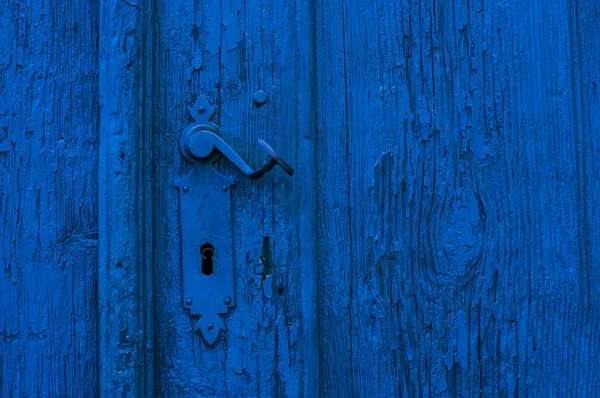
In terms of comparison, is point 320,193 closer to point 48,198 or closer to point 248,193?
point 248,193

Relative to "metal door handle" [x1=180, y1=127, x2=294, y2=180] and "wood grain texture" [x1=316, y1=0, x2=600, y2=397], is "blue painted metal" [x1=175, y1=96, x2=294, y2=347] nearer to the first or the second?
"metal door handle" [x1=180, y1=127, x2=294, y2=180]

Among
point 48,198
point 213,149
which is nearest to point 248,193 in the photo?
point 213,149

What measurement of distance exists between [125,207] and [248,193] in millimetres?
156

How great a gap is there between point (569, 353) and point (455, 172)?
0.94 ft

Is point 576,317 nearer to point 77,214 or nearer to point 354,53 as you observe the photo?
point 354,53

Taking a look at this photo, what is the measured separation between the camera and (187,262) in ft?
2.24

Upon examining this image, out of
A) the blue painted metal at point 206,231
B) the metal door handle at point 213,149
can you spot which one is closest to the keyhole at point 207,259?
the blue painted metal at point 206,231

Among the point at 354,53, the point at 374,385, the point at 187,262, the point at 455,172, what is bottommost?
the point at 374,385

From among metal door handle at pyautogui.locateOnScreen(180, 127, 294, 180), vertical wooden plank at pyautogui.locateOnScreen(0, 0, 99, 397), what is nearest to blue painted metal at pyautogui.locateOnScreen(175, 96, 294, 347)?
metal door handle at pyautogui.locateOnScreen(180, 127, 294, 180)

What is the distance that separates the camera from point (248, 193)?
70 cm

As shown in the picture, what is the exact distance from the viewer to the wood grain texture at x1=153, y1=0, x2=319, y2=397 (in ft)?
2.25

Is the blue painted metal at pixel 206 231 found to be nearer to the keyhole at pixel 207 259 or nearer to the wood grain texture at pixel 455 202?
the keyhole at pixel 207 259

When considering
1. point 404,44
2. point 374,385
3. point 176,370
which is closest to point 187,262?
point 176,370

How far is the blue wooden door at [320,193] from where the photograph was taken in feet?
2.22
